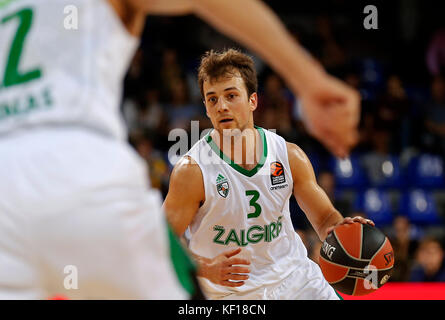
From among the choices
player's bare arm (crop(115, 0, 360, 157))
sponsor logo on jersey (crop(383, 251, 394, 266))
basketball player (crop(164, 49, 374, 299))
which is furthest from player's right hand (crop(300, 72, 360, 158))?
sponsor logo on jersey (crop(383, 251, 394, 266))

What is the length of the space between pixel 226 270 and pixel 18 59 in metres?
1.58

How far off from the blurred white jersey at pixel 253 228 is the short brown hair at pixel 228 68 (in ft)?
1.39

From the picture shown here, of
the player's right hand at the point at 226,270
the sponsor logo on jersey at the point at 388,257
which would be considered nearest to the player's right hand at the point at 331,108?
the player's right hand at the point at 226,270

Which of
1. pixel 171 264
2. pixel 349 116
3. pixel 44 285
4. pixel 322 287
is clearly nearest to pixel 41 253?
pixel 44 285

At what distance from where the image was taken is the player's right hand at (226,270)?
Answer: 2982 mm

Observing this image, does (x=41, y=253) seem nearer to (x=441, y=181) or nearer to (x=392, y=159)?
(x=392, y=159)

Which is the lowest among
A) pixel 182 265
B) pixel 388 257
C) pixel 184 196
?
pixel 388 257

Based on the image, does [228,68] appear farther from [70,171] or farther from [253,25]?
[70,171]

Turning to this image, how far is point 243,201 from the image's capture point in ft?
10.7

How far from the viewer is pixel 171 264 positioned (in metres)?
1.88

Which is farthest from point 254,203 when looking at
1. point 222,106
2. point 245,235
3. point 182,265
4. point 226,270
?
point 182,265

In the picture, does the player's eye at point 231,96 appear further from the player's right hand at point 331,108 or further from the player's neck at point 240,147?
the player's right hand at point 331,108

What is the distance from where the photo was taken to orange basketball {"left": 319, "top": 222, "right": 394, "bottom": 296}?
3242 mm
